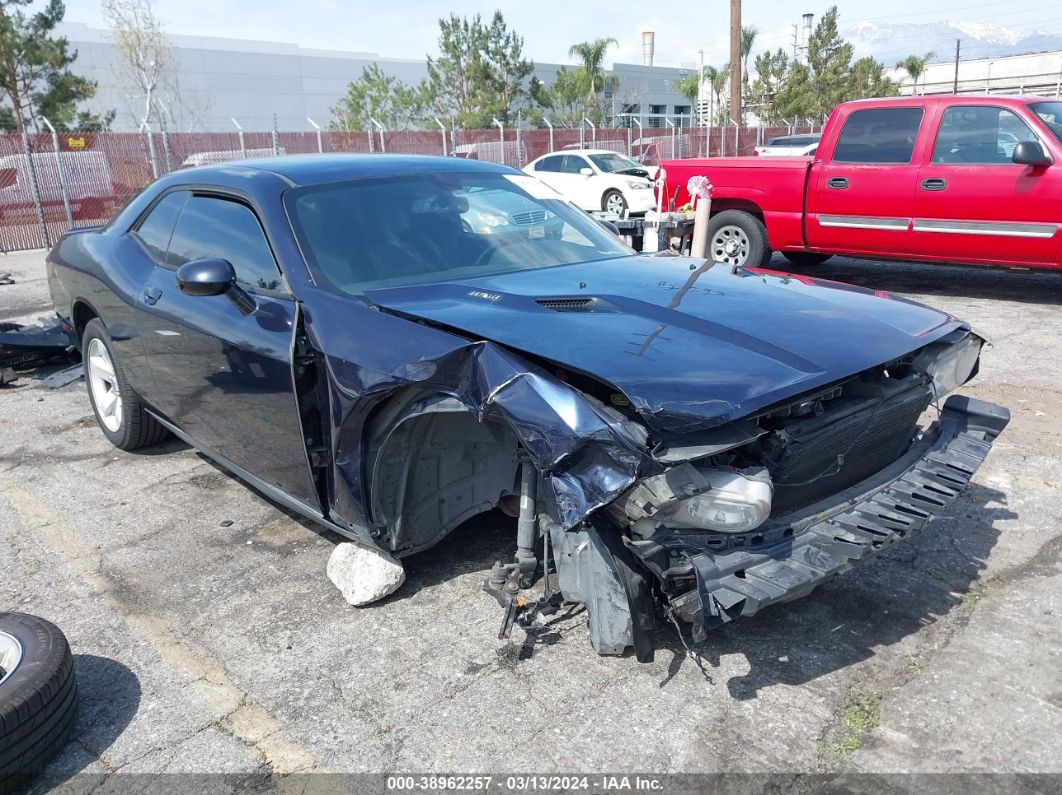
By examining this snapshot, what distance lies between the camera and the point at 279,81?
4572cm

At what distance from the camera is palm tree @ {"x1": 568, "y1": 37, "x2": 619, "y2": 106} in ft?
135

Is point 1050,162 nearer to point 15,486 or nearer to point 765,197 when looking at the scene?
point 765,197

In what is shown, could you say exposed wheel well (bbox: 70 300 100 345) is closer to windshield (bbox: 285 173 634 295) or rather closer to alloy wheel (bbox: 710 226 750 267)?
windshield (bbox: 285 173 634 295)

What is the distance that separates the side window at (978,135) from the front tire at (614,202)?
8.83 metres

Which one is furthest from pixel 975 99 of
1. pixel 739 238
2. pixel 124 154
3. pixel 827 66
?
pixel 827 66

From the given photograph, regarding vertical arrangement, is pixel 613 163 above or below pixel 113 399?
above

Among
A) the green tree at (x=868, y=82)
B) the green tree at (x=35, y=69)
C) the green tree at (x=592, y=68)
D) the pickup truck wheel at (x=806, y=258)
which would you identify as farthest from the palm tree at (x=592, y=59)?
the pickup truck wheel at (x=806, y=258)

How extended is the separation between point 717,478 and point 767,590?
337 millimetres

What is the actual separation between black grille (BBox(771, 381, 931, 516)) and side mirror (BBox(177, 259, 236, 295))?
7.16 ft

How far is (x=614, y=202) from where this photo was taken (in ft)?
54.7

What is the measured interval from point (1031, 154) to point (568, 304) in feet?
20.2

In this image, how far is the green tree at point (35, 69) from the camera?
971 inches

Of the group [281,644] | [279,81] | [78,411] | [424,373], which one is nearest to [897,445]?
[424,373]

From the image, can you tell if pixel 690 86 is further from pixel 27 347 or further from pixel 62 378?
pixel 62 378
